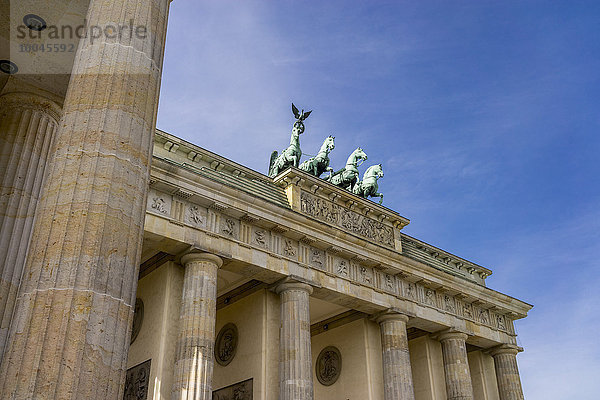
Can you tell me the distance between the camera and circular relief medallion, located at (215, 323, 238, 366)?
23766 millimetres

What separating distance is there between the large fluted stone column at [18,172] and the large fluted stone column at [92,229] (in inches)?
149

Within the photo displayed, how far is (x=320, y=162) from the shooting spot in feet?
94.3

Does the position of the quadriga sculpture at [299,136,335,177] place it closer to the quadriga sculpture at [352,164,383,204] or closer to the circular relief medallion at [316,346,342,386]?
the quadriga sculpture at [352,164,383,204]

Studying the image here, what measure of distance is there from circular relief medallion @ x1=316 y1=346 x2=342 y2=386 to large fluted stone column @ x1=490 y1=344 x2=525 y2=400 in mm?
8961

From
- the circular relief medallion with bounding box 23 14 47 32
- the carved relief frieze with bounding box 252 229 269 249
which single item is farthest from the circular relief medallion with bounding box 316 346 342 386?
the circular relief medallion with bounding box 23 14 47 32

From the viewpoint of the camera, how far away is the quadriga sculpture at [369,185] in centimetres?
2991

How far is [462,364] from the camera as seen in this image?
27.6 metres

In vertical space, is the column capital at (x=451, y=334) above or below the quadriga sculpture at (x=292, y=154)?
below

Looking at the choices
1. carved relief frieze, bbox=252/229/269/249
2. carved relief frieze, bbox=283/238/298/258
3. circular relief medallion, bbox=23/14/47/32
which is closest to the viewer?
circular relief medallion, bbox=23/14/47/32

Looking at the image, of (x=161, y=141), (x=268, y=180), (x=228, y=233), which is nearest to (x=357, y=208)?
(x=268, y=180)

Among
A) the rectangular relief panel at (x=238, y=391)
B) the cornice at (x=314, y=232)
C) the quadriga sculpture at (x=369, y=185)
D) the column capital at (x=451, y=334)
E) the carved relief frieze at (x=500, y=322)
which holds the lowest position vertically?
the rectangular relief panel at (x=238, y=391)

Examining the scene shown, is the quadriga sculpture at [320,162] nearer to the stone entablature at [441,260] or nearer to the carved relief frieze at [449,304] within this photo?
the stone entablature at [441,260]

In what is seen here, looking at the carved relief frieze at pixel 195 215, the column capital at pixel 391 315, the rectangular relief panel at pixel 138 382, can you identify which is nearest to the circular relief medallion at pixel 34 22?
the carved relief frieze at pixel 195 215

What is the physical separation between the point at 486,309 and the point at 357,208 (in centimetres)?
926
